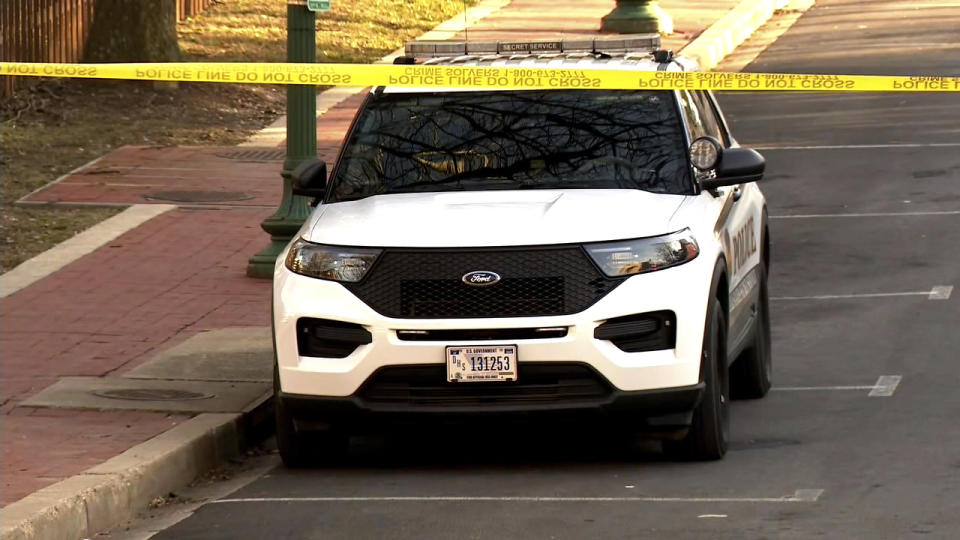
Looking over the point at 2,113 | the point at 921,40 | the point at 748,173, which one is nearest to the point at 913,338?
the point at 748,173

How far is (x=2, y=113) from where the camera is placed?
21.2 metres

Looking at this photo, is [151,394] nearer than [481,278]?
No

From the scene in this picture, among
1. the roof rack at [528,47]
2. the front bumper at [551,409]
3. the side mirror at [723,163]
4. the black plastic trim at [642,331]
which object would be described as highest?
the roof rack at [528,47]

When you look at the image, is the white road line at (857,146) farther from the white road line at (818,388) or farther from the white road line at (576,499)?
the white road line at (576,499)

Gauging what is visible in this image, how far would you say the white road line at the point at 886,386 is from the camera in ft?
33.7

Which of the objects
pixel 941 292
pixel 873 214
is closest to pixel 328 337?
pixel 941 292

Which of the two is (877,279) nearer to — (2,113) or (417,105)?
(417,105)

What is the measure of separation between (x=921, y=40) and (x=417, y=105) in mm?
18882

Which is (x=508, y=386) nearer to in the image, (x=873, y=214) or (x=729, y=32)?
(x=873, y=214)

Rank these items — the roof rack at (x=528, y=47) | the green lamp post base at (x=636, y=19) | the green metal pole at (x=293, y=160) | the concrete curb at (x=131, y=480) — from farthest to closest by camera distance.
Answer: the green lamp post base at (x=636, y=19) < the green metal pole at (x=293, y=160) < the roof rack at (x=528, y=47) < the concrete curb at (x=131, y=480)

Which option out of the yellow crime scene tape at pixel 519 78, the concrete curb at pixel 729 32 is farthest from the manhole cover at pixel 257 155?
the yellow crime scene tape at pixel 519 78

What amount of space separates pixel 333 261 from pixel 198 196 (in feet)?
29.1

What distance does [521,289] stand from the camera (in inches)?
333

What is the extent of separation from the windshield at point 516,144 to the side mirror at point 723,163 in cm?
11
